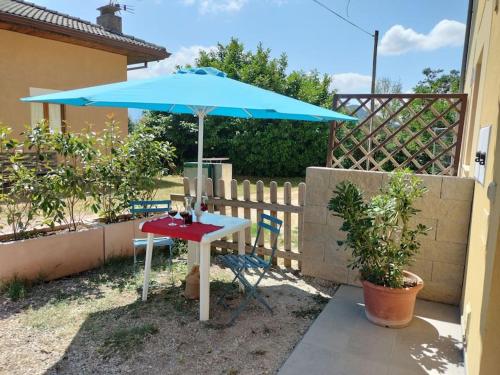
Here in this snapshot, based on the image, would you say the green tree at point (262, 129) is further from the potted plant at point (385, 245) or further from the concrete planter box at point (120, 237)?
the potted plant at point (385, 245)

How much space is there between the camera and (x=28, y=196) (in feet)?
13.9

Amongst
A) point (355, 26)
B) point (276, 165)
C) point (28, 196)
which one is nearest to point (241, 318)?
point (28, 196)

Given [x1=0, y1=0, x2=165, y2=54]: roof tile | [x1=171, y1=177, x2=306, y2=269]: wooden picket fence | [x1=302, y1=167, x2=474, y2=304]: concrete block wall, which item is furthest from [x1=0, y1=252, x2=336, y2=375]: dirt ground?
[x1=0, y1=0, x2=165, y2=54]: roof tile

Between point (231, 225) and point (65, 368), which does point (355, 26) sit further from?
point (65, 368)

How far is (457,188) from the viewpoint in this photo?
12.1 feet

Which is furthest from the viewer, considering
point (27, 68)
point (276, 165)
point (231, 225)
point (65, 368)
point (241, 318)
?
point (276, 165)

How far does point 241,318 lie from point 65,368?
1.51 metres

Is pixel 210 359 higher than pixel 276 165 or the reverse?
the reverse

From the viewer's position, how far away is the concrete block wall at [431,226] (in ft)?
12.2

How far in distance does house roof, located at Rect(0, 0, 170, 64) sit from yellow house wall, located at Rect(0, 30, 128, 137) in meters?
0.22

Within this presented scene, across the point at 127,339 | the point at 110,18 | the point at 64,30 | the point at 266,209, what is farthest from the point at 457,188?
the point at 110,18

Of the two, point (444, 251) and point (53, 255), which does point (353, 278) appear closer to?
point (444, 251)

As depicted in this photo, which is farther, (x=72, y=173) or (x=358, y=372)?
(x=72, y=173)

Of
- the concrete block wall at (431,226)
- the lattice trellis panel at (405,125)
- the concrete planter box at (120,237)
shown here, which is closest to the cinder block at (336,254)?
the concrete block wall at (431,226)
